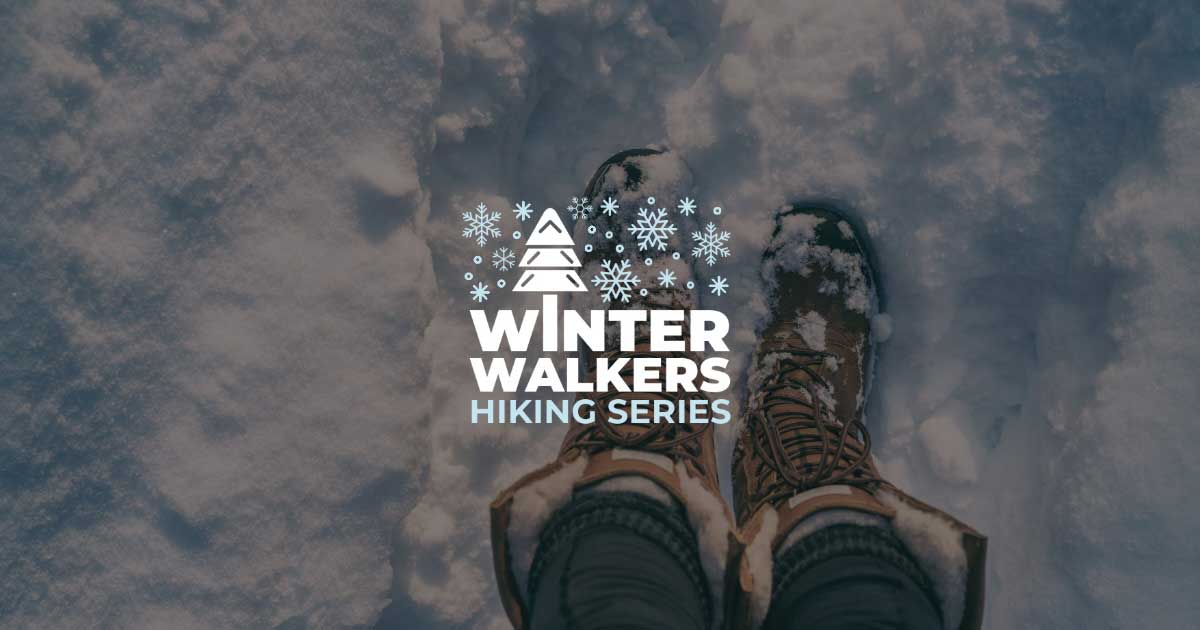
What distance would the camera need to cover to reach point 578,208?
138cm

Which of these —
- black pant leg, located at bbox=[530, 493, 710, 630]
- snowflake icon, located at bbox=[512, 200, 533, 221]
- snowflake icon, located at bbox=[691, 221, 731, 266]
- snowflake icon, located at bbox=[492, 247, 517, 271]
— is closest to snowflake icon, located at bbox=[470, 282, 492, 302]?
snowflake icon, located at bbox=[492, 247, 517, 271]

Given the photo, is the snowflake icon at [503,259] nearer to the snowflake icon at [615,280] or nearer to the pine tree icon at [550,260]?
the pine tree icon at [550,260]

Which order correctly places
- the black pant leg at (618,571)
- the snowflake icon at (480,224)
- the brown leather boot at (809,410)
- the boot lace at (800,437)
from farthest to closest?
1. the snowflake icon at (480,224)
2. the boot lace at (800,437)
3. the brown leather boot at (809,410)
4. the black pant leg at (618,571)

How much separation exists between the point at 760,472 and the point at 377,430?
26.2 inches

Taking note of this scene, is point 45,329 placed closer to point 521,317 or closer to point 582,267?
point 521,317

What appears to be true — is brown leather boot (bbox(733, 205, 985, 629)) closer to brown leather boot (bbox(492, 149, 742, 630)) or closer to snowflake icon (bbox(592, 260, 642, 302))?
brown leather boot (bbox(492, 149, 742, 630))

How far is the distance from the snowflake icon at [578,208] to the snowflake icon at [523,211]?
0.26 feet

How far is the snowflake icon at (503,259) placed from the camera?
52.2 inches

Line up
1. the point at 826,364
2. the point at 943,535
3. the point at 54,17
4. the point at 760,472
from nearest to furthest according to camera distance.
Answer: the point at 943,535, the point at 54,17, the point at 760,472, the point at 826,364

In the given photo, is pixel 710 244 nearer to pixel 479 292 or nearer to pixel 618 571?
pixel 479 292

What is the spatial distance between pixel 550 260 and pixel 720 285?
1.15 ft

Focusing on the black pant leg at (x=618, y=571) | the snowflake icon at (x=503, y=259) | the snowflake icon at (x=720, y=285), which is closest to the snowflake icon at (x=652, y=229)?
the snowflake icon at (x=720, y=285)

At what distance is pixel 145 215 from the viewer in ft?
3.61

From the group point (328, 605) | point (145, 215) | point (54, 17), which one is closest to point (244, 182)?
point (145, 215)
